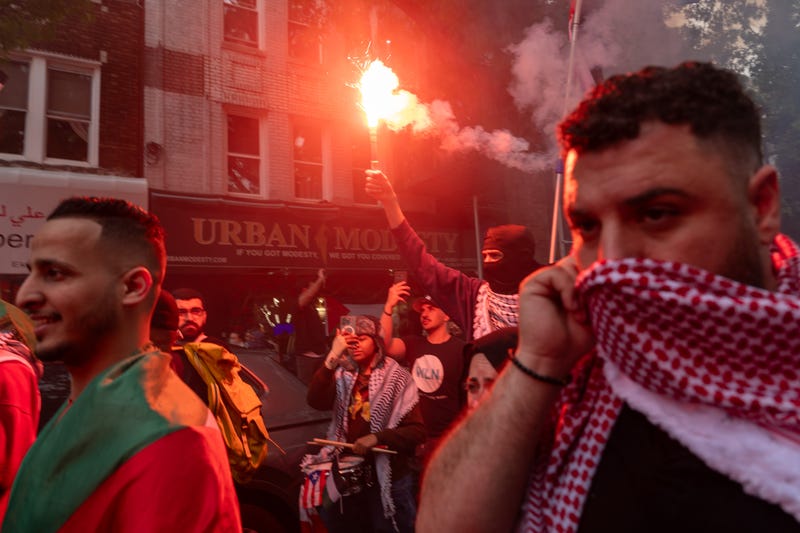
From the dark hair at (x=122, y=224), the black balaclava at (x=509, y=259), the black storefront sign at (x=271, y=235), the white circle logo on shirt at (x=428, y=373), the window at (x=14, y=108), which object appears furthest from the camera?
the black storefront sign at (x=271, y=235)

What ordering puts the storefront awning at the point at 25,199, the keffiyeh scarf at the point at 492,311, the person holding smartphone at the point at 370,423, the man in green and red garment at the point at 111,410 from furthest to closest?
the storefront awning at the point at 25,199, the person holding smartphone at the point at 370,423, the keffiyeh scarf at the point at 492,311, the man in green and red garment at the point at 111,410

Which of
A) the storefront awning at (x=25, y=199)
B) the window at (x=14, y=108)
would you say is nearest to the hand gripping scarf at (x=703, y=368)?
the storefront awning at (x=25, y=199)

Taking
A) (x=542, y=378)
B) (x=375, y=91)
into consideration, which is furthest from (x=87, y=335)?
(x=375, y=91)

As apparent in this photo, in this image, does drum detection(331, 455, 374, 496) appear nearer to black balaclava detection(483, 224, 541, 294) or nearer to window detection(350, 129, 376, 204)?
black balaclava detection(483, 224, 541, 294)

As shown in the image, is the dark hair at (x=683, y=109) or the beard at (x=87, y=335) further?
the beard at (x=87, y=335)

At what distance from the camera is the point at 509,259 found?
4.32 metres

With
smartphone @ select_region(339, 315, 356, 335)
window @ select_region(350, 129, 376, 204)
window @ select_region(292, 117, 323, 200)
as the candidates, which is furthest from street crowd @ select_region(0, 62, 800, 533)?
window @ select_region(350, 129, 376, 204)

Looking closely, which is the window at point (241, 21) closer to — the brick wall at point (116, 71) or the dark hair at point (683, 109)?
the brick wall at point (116, 71)

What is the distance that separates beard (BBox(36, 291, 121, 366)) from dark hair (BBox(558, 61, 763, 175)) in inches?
63.0

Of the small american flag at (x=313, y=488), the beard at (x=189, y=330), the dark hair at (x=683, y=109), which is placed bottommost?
the small american flag at (x=313, y=488)

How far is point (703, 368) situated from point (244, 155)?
13.0m

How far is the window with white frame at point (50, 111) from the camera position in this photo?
11008 millimetres

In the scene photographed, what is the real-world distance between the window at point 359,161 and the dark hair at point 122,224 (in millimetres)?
12186

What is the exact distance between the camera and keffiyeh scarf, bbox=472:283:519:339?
3803 millimetres
